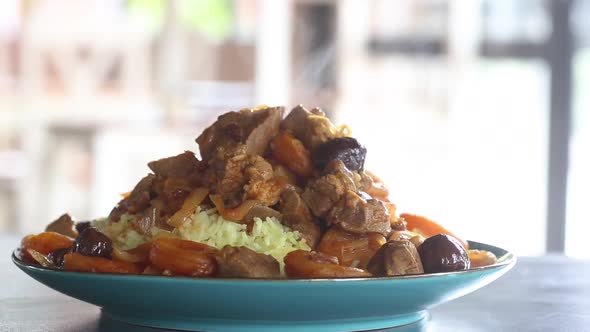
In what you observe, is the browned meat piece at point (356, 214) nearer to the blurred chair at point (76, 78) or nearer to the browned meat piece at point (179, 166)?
the browned meat piece at point (179, 166)

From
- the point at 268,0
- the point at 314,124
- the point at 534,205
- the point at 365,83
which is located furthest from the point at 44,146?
the point at 314,124

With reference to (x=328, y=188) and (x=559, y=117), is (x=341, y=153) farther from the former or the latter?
(x=559, y=117)

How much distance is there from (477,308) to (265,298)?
0.72 metres

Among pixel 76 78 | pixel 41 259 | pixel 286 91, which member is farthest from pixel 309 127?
pixel 286 91

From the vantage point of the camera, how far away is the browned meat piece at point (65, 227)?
2.27 m

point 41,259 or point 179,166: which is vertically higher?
point 179,166

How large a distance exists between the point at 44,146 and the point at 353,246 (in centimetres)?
764

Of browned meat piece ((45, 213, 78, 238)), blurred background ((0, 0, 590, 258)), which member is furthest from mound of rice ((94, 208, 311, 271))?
blurred background ((0, 0, 590, 258))

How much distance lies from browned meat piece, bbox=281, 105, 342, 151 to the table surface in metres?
0.42

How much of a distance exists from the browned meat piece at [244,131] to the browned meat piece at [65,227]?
41cm

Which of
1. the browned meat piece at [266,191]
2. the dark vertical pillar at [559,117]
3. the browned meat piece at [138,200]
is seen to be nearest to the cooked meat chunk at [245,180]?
the browned meat piece at [266,191]

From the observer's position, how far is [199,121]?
9.10 m

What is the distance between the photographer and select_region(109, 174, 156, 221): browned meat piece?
6.88 ft

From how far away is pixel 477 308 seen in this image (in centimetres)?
215
